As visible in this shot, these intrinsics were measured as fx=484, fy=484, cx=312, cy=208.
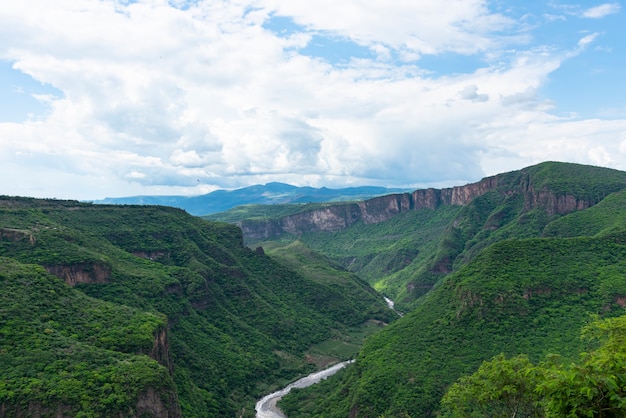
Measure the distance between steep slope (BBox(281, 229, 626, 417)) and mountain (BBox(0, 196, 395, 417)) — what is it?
87.7 ft

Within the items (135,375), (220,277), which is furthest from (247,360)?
(135,375)

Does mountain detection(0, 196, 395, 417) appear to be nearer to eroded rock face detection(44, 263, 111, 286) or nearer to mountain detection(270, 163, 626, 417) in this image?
eroded rock face detection(44, 263, 111, 286)

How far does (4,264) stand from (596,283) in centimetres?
12513

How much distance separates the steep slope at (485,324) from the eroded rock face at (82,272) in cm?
5598

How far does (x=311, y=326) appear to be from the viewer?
18125 centimetres

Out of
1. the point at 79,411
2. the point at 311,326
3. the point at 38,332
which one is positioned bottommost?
the point at 311,326

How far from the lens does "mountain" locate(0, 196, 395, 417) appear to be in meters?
77.1

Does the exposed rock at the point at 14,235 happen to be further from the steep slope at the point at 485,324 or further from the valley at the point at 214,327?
the steep slope at the point at 485,324

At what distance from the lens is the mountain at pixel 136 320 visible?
253 ft

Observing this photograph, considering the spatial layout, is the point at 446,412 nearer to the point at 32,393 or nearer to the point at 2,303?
the point at 32,393

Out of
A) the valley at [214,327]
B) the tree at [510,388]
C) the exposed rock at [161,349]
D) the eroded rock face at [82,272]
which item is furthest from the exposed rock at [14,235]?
the tree at [510,388]

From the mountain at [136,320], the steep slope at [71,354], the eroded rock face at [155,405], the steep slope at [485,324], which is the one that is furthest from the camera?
the steep slope at [485,324]

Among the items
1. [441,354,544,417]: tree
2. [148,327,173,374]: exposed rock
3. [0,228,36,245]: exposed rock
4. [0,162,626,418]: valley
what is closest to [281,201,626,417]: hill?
[0,162,626,418]: valley

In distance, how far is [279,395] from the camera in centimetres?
13262
